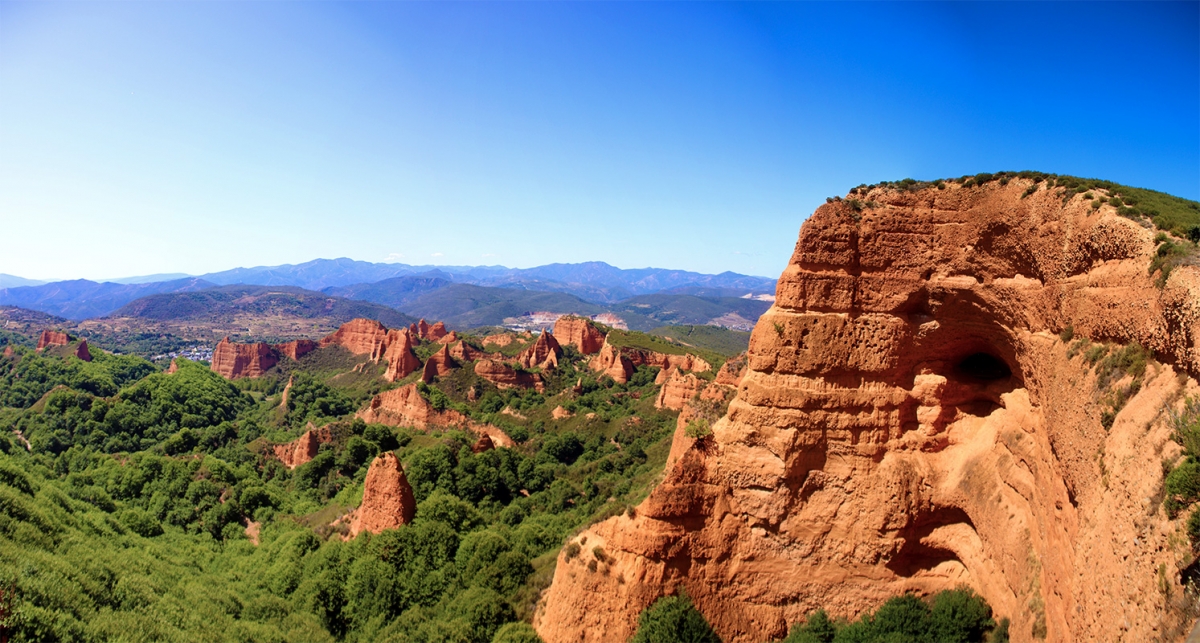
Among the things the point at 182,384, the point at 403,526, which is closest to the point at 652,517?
the point at 403,526

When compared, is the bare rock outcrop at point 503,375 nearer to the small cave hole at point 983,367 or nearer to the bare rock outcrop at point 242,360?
the bare rock outcrop at point 242,360

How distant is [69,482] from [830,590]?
4992cm

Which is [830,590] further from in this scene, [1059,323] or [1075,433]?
[1059,323]

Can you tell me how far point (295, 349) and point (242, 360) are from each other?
844 centimetres

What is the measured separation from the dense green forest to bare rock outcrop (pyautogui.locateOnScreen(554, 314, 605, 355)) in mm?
25432

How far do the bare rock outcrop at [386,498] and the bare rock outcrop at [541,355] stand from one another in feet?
181

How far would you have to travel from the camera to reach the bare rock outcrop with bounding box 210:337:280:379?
100438 millimetres

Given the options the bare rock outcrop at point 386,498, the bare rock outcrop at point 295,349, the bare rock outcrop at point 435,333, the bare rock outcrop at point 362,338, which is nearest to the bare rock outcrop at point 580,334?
the bare rock outcrop at point 435,333

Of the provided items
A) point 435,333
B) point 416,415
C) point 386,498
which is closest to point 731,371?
point 386,498

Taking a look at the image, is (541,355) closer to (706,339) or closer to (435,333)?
(435,333)

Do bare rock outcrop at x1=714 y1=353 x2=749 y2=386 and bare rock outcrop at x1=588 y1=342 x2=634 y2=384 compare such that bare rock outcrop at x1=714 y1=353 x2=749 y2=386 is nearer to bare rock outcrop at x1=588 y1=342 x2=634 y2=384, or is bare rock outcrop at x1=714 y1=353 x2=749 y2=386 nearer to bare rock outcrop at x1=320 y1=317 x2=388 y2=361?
bare rock outcrop at x1=588 y1=342 x2=634 y2=384

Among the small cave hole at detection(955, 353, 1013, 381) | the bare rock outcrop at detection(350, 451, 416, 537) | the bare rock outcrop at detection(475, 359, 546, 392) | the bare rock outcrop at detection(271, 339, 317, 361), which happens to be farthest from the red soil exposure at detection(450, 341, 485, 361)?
the small cave hole at detection(955, 353, 1013, 381)

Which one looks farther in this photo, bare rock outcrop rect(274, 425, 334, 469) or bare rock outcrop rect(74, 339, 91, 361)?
bare rock outcrop rect(74, 339, 91, 361)

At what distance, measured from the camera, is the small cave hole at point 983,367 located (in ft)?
60.4
